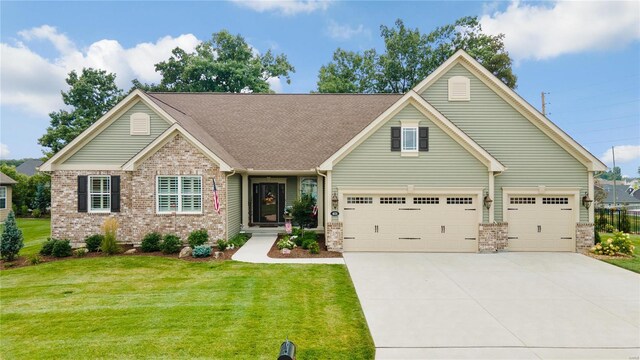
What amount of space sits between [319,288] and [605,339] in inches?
225

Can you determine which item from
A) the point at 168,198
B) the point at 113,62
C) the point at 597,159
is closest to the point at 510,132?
the point at 597,159

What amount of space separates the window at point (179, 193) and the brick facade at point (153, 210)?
203 millimetres

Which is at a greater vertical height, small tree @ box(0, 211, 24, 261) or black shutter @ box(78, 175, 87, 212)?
black shutter @ box(78, 175, 87, 212)

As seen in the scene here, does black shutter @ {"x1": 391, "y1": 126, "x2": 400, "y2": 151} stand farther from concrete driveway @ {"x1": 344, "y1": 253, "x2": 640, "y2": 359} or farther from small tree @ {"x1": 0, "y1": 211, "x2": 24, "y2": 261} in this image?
small tree @ {"x1": 0, "y1": 211, "x2": 24, "y2": 261}

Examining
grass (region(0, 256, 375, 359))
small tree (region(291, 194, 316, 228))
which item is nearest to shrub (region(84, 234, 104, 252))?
grass (region(0, 256, 375, 359))

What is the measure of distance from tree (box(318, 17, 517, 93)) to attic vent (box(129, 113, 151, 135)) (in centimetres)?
1948

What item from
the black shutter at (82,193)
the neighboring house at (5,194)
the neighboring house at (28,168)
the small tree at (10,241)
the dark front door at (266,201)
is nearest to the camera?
the small tree at (10,241)

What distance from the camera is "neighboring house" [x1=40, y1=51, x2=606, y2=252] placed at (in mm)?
12742

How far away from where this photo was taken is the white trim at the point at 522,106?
12984mm

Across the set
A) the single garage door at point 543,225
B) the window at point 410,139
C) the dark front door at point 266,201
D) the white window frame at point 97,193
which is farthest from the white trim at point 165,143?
the single garage door at point 543,225

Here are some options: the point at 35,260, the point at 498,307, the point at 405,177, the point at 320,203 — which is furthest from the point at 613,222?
the point at 35,260

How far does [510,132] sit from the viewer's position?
44.4ft

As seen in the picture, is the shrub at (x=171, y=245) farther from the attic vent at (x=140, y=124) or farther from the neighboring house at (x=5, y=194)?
the neighboring house at (x=5, y=194)

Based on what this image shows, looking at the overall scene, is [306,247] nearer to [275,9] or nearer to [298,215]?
[298,215]
